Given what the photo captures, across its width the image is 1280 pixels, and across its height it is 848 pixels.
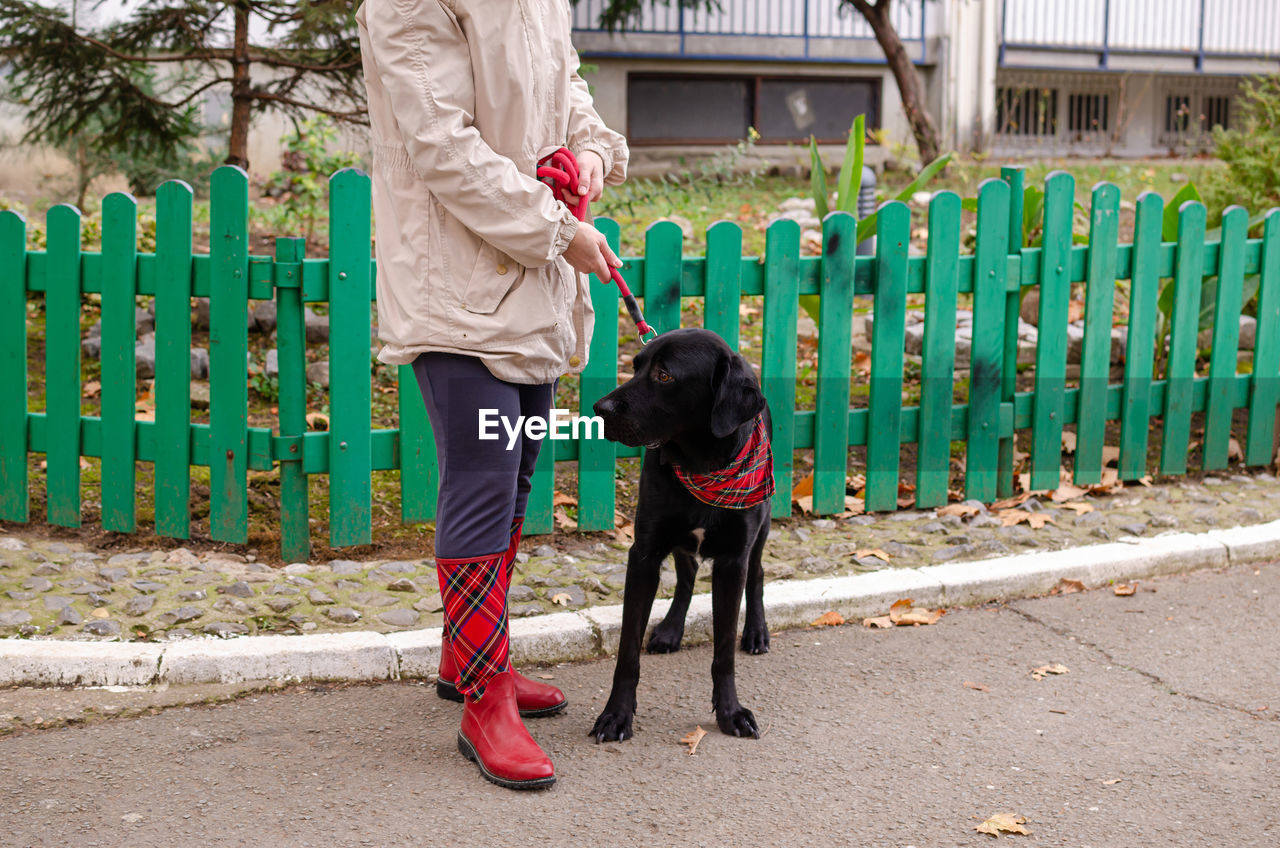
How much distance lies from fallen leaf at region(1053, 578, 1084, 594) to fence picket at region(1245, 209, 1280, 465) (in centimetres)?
191

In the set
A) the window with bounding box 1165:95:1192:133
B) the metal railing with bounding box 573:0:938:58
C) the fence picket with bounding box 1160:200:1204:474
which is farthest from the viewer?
the window with bounding box 1165:95:1192:133

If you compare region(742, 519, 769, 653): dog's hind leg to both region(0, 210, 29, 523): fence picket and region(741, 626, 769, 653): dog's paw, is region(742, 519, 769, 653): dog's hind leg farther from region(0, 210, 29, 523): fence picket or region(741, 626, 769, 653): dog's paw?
region(0, 210, 29, 523): fence picket

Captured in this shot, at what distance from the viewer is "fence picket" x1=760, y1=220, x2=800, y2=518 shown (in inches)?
180

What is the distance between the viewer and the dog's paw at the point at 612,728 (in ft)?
9.91


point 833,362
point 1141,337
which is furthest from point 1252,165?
point 833,362

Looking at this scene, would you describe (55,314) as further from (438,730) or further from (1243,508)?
(1243,508)

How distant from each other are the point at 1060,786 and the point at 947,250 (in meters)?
2.55

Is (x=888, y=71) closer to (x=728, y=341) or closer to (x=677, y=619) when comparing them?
(x=728, y=341)

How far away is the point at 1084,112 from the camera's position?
20703 millimetres

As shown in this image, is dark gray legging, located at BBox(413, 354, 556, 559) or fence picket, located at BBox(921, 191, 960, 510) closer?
dark gray legging, located at BBox(413, 354, 556, 559)

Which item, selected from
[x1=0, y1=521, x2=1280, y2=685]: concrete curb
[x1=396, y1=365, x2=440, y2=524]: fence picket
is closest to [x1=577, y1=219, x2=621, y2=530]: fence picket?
[x1=396, y1=365, x2=440, y2=524]: fence picket

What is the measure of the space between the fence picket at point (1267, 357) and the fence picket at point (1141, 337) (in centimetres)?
61

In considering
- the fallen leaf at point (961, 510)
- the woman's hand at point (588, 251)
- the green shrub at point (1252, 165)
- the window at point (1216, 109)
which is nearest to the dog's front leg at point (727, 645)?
the woman's hand at point (588, 251)

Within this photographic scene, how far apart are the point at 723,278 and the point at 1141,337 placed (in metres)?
2.04
